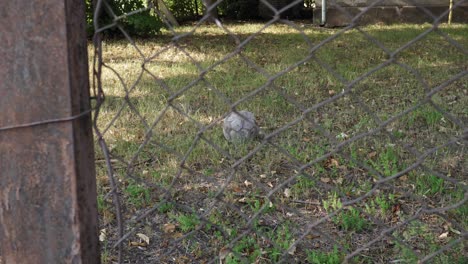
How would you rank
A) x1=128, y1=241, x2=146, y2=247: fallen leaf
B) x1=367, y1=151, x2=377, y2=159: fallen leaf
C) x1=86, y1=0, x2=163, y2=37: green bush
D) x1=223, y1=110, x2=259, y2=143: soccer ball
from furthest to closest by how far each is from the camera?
x1=86, y1=0, x2=163, y2=37: green bush
x1=223, y1=110, x2=259, y2=143: soccer ball
x1=367, y1=151, x2=377, y2=159: fallen leaf
x1=128, y1=241, x2=146, y2=247: fallen leaf

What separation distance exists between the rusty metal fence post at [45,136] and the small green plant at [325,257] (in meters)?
1.33

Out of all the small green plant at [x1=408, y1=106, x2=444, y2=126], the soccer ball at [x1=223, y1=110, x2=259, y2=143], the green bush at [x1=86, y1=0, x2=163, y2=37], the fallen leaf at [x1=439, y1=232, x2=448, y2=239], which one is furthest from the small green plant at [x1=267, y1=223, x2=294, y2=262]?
the green bush at [x1=86, y1=0, x2=163, y2=37]

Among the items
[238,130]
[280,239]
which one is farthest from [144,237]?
[238,130]

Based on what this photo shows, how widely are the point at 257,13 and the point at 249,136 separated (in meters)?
9.64

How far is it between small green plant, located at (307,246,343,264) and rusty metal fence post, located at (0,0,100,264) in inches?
52.4

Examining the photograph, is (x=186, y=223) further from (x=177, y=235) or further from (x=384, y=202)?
(x=384, y=202)

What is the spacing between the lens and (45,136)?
1.36m

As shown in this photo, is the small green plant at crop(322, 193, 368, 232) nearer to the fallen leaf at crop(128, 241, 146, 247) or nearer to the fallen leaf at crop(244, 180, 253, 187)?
the fallen leaf at crop(244, 180, 253, 187)

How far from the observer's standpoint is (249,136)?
13.0ft

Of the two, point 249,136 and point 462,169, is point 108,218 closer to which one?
point 249,136

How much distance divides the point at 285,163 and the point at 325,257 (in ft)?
3.80

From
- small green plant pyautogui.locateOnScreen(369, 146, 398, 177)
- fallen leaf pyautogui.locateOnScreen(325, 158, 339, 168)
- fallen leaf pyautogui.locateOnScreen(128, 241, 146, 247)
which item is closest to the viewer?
fallen leaf pyautogui.locateOnScreen(128, 241, 146, 247)

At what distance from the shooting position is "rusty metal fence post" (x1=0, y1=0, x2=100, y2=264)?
1299 mm

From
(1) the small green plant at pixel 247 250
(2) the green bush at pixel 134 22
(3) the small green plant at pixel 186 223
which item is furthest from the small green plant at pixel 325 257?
(2) the green bush at pixel 134 22
